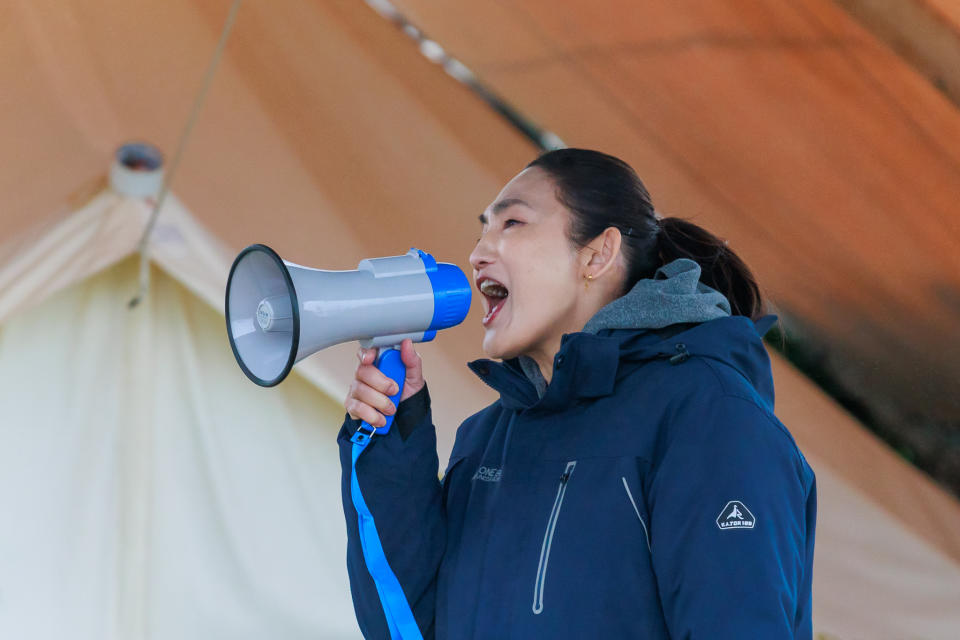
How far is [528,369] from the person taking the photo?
5.07ft

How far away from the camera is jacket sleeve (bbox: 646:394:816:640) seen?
1022 millimetres

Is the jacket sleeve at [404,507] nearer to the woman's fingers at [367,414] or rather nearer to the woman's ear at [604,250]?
the woman's fingers at [367,414]

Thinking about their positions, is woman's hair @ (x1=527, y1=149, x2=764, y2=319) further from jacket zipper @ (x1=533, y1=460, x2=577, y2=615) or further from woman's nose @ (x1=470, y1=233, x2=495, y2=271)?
jacket zipper @ (x1=533, y1=460, x2=577, y2=615)

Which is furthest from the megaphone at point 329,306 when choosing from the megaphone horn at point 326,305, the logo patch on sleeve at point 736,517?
the logo patch on sleeve at point 736,517

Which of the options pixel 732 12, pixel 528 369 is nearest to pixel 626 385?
pixel 528 369

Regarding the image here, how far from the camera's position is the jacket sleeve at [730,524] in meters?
1.02

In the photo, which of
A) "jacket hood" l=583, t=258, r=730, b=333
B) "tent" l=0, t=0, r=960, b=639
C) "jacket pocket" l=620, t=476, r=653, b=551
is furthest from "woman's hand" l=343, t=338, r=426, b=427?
"tent" l=0, t=0, r=960, b=639

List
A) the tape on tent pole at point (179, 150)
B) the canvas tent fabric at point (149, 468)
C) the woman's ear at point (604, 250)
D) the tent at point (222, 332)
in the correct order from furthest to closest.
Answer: the canvas tent fabric at point (149, 468)
the tent at point (222, 332)
the tape on tent pole at point (179, 150)
the woman's ear at point (604, 250)

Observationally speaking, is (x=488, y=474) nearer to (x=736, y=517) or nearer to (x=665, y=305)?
(x=665, y=305)

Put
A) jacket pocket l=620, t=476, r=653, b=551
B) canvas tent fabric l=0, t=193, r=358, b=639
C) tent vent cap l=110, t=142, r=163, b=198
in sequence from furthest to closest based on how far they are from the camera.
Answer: canvas tent fabric l=0, t=193, r=358, b=639 < tent vent cap l=110, t=142, r=163, b=198 < jacket pocket l=620, t=476, r=653, b=551

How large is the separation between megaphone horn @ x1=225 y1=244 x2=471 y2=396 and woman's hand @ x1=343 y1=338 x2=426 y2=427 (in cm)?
2

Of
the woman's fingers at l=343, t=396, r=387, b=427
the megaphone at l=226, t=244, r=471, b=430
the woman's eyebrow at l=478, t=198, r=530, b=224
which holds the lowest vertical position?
the woman's fingers at l=343, t=396, r=387, b=427

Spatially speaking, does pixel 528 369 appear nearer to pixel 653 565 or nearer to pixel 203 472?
pixel 653 565

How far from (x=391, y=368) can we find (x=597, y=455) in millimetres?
344
